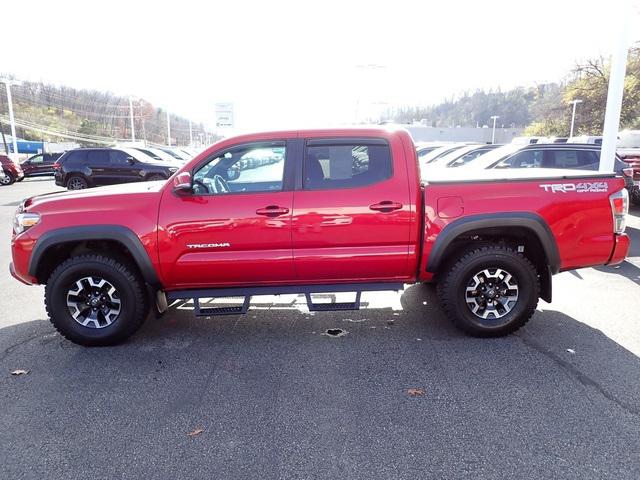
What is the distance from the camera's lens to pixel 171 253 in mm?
4309

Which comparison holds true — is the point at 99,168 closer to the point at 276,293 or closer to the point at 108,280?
the point at 108,280

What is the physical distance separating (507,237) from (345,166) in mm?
1770

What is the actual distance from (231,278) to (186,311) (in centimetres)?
129

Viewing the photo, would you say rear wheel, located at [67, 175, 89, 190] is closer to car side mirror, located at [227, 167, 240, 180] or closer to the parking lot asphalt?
the parking lot asphalt

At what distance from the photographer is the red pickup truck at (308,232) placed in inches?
168

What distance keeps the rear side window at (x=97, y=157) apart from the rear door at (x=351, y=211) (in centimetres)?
1448

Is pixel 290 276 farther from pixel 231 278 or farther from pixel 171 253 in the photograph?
pixel 171 253

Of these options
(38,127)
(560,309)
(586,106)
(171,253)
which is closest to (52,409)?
(171,253)

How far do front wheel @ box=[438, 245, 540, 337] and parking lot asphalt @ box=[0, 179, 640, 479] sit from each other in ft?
0.59

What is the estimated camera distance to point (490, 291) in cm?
456

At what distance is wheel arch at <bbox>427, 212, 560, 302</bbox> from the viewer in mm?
4316

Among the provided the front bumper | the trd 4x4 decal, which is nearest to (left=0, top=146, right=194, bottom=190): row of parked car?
the trd 4x4 decal

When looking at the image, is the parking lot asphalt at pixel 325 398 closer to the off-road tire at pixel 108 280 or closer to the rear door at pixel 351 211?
the off-road tire at pixel 108 280

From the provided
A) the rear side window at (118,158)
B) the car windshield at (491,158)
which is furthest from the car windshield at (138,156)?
the car windshield at (491,158)
